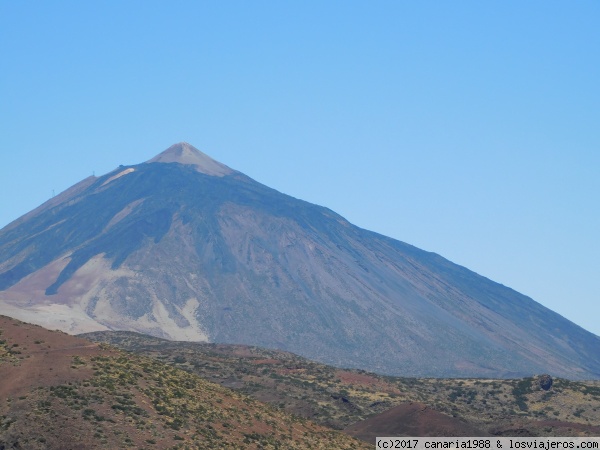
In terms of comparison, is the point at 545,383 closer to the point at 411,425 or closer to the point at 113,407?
the point at 411,425

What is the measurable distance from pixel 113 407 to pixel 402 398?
1828 inches

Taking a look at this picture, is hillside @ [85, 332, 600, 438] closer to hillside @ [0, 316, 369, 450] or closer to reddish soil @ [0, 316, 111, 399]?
hillside @ [0, 316, 369, 450]

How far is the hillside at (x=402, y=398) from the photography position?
72750 millimetres

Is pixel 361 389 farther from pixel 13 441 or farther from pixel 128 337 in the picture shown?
pixel 13 441

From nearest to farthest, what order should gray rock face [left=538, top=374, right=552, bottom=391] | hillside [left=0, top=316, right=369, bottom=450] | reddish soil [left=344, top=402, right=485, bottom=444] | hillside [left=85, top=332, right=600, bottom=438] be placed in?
hillside [left=0, top=316, right=369, bottom=450] < reddish soil [left=344, top=402, right=485, bottom=444] < hillside [left=85, top=332, right=600, bottom=438] < gray rock face [left=538, top=374, right=552, bottom=391]

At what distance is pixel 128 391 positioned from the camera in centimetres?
5219

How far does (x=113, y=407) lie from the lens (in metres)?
49.3

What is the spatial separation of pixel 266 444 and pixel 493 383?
5563cm

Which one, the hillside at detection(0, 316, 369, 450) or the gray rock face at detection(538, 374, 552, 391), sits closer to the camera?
the hillside at detection(0, 316, 369, 450)

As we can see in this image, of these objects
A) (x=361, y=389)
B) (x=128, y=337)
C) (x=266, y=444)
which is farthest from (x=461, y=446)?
(x=128, y=337)

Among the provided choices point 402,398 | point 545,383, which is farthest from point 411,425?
point 545,383

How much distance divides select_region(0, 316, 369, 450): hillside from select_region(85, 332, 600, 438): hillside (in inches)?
499

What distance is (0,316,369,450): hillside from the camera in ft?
151

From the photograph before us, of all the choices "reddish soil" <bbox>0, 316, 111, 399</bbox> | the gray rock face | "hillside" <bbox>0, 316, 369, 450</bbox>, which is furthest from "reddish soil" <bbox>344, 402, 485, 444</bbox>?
the gray rock face
